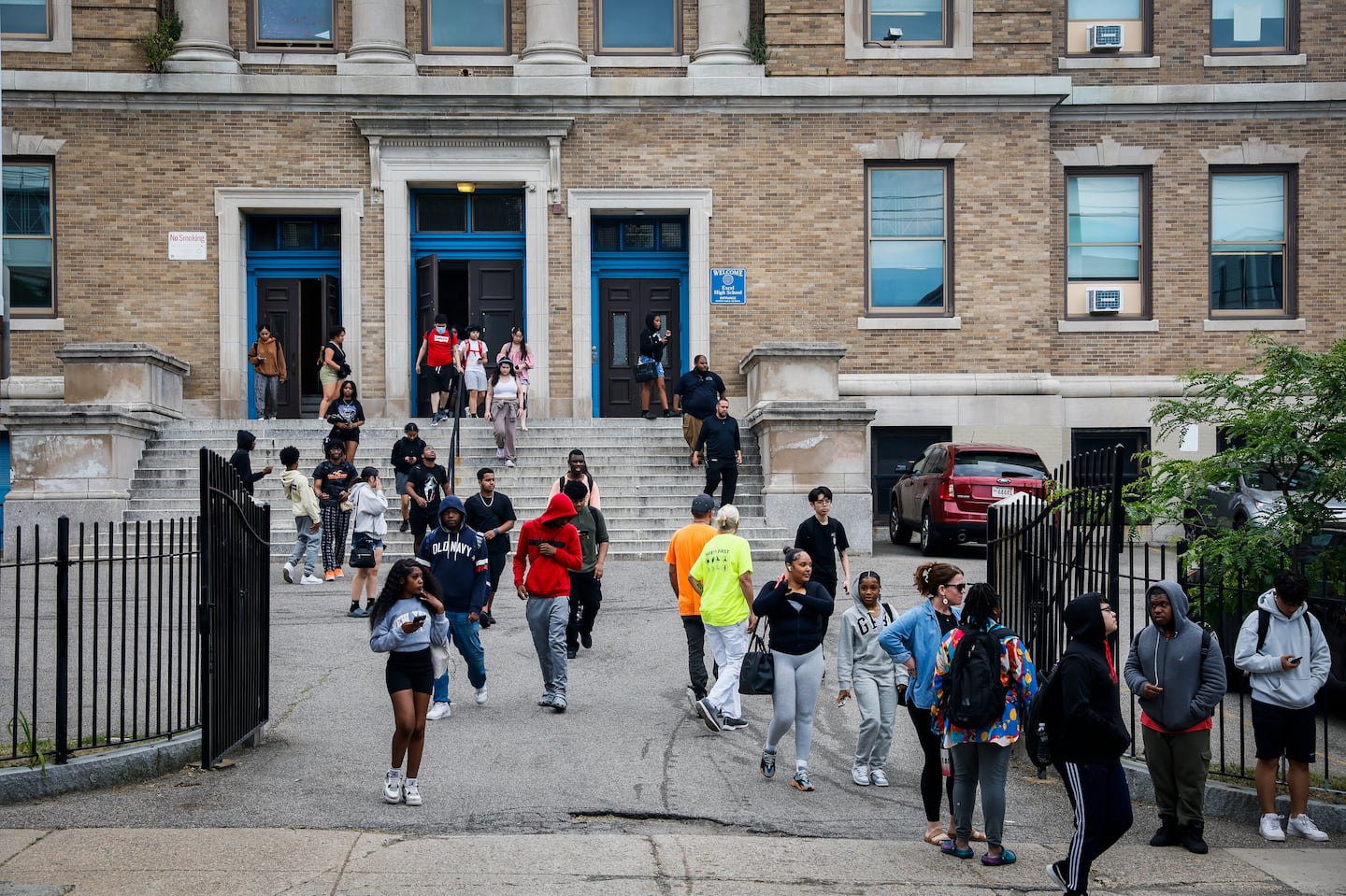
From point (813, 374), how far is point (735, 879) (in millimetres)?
15149

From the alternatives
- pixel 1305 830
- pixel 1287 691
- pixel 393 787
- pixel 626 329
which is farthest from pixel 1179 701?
pixel 626 329

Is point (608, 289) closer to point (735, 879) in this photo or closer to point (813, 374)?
point (813, 374)

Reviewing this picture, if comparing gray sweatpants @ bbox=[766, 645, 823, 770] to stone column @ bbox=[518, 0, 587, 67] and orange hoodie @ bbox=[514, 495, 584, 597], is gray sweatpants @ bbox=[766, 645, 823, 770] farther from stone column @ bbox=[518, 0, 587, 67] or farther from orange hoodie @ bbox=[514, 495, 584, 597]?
stone column @ bbox=[518, 0, 587, 67]

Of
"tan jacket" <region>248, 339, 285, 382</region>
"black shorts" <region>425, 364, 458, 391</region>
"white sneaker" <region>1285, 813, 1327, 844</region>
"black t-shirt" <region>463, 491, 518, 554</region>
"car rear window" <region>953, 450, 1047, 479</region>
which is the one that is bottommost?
"white sneaker" <region>1285, 813, 1327, 844</region>

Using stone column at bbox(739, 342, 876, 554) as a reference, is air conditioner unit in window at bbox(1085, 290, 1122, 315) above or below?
above

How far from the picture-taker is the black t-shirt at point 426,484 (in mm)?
15406

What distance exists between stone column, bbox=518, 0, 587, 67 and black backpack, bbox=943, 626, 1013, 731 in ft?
63.0

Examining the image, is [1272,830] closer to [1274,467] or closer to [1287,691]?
[1287,691]

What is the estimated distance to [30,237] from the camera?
2444cm

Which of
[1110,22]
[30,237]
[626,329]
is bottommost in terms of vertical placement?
[626,329]

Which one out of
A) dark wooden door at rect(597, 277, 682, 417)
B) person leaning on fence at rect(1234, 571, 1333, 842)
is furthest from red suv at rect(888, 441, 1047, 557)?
person leaning on fence at rect(1234, 571, 1333, 842)

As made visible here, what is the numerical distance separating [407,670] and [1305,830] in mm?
5442

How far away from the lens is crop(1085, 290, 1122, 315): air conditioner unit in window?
25172 mm

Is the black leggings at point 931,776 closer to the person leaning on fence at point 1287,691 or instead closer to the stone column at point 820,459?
the person leaning on fence at point 1287,691
